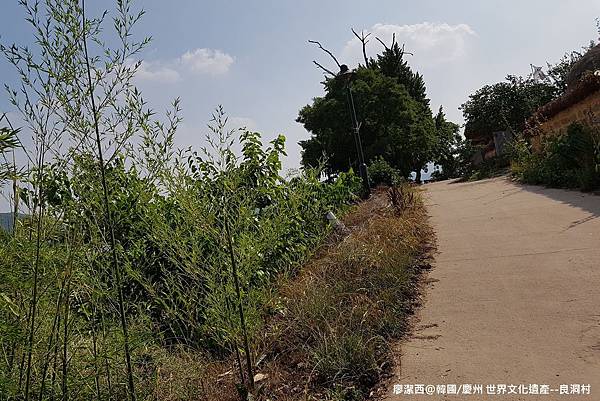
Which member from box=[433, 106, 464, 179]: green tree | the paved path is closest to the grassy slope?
the paved path

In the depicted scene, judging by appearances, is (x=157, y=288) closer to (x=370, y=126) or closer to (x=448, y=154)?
(x=370, y=126)

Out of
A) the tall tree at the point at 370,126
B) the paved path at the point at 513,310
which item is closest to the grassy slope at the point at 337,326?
the paved path at the point at 513,310

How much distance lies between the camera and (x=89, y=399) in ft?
7.36

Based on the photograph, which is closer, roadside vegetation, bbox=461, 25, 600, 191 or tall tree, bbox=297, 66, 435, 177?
roadside vegetation, bbox=461, 25, 600, 191

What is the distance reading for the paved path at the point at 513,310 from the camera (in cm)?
254

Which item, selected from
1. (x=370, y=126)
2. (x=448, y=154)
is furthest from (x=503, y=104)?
(x=370, y=126)

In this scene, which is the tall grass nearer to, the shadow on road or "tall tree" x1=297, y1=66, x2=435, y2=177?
the shadow on road

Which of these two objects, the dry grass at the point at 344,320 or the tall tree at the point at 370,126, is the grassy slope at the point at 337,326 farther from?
the tall tree at the point at 370,126

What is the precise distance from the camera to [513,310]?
3.30m

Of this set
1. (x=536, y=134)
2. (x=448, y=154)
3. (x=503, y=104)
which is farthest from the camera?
(x=448, y=154)

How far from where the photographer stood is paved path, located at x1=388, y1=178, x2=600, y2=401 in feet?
8.33

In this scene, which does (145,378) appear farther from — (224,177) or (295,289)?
(295,289)

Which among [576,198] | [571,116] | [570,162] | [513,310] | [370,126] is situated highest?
[370,126]

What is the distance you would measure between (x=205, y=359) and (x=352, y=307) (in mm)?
1025
